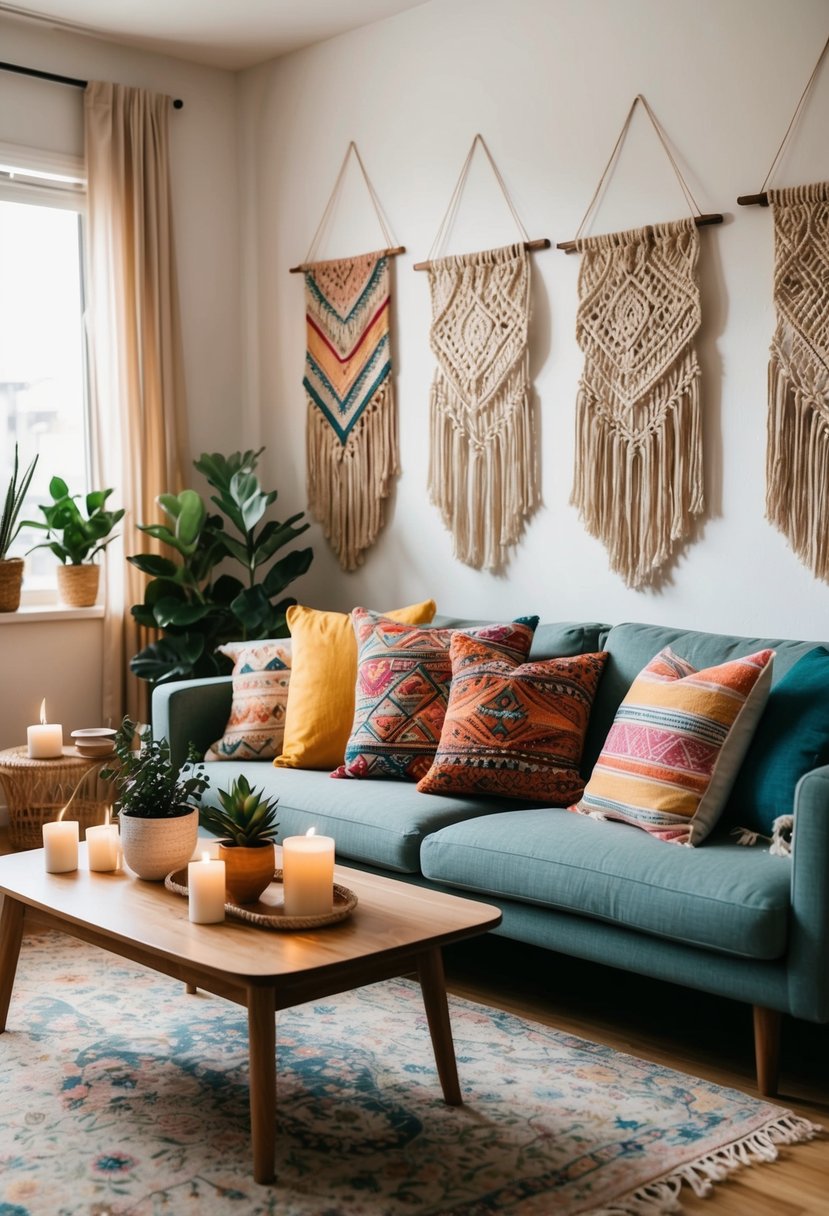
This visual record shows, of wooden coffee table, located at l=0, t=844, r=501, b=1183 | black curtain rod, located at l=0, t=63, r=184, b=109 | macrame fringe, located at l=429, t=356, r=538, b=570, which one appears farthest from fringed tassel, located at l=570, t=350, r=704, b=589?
black curtain rod, located at l=0, t=63, r=184, b=109

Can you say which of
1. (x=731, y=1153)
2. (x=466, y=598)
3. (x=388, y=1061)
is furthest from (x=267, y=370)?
(x=731, y=1153)

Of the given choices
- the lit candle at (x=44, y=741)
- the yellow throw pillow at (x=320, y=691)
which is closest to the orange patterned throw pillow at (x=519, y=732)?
the yellow throw pillow at (x=320, y=691)

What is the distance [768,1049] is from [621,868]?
434mm

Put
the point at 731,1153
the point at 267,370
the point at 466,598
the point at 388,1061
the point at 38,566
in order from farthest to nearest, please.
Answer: the point at 267,370 < the point at 38,566 < the point at 466,598 < the point at 388,1061 < the point at 731,1153

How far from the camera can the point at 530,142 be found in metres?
3.94

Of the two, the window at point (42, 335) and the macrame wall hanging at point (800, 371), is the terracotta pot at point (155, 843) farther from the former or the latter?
the window at point (42, 335)

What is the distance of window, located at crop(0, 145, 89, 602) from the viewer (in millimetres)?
4547

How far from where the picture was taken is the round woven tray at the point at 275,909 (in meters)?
2.28

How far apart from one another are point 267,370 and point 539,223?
1441 mm

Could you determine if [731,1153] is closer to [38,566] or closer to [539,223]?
[539,223]

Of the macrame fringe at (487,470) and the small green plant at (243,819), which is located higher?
the macrame fringe at (487,470)

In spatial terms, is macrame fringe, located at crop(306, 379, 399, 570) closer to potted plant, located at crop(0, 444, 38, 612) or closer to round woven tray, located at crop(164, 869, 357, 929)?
potted plant, located at crop(0, 444, 38, 612)

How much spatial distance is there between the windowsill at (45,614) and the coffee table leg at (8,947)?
1.84 meters

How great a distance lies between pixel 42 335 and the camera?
465 centimetres
